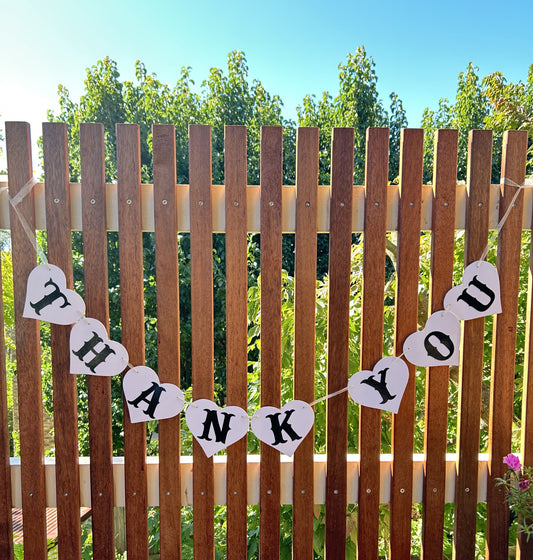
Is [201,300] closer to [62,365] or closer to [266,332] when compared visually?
[266,332]

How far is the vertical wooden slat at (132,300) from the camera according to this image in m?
1.47

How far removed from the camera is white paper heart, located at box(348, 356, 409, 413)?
157 centimetres

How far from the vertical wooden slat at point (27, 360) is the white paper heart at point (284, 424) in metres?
0.78

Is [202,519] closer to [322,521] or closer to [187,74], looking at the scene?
[322,521]

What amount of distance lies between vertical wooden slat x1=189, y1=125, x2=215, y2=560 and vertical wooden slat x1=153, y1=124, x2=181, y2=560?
63 millimetres

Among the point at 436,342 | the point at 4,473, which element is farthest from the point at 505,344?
the point at 4,473

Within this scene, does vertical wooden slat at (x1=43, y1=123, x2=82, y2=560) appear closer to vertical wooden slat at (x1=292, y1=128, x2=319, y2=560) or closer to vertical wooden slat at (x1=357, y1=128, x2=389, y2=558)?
vertical wooden slat at (x1=292, y1=128, x2=319, y2=560)

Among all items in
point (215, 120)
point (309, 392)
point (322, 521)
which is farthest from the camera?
point (215, 120)

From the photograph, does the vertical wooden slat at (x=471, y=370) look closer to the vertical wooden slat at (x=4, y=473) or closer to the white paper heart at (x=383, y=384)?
the white paper heart at (x=383, y=384)

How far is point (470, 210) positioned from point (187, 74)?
743cm

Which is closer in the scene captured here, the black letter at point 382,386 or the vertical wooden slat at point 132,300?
the vertical wooden slat at point 132,300

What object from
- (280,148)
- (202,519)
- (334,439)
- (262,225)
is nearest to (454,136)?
(280,148)

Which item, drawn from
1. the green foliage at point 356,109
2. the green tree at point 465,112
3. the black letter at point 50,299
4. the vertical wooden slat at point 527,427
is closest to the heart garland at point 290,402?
the black letter at point 50,299

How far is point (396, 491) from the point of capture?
1.63 m
